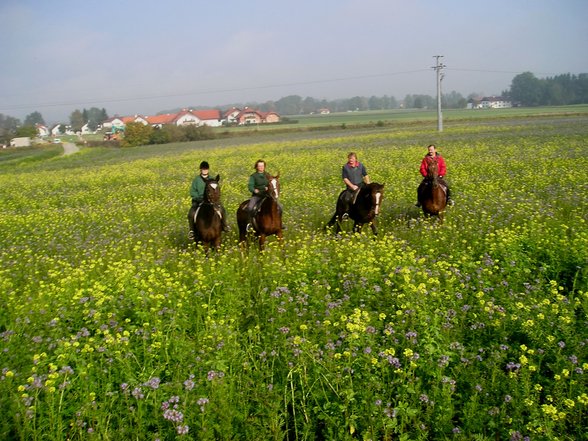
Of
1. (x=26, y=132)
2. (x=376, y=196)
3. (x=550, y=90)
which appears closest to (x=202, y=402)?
(x=376, y=196)

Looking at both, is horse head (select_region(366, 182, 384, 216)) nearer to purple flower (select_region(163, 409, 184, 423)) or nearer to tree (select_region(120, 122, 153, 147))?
purple flower (select_region(163, 409, 184, 423))

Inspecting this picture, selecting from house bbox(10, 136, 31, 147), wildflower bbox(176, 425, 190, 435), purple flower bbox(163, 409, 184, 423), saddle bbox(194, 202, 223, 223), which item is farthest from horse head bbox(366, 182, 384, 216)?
house bbox(10, 136, 31, 147)

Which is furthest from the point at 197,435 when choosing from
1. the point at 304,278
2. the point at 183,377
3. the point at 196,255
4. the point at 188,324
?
the point at 196,255

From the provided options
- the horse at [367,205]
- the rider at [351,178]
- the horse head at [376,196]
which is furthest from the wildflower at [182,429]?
the rider at [351,178]

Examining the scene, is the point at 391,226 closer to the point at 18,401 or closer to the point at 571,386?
the point at 571,386

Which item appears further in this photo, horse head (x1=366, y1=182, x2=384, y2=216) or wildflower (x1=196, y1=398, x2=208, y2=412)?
horse head (x1=366, y1=182, x2=384, y2=216)

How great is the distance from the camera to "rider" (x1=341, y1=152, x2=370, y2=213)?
12672 mm

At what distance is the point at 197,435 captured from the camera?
14.9ft

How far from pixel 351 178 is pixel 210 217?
4150 mm

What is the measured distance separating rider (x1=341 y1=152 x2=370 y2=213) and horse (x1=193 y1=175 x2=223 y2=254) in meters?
3.48

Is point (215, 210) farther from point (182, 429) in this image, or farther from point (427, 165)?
point (182, 429)

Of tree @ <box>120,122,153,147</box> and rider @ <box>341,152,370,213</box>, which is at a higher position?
tree @ <box>120,122,153,147</box>

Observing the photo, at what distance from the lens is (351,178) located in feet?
42.9

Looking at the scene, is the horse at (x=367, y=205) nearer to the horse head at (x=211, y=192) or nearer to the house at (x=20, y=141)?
the horse head at (x=211, y=192)
